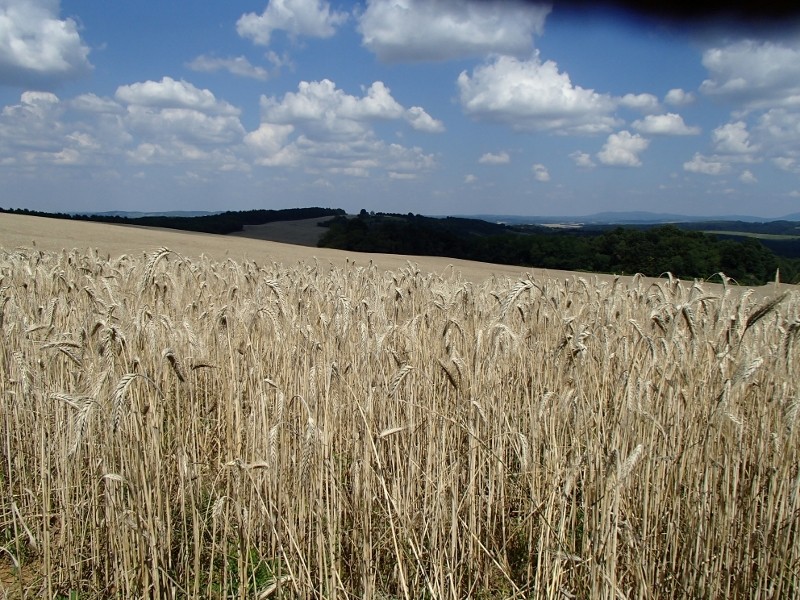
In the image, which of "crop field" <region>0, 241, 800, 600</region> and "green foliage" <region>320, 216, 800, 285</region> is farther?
"green foliage" <region>320, 216, 800, 285</region>

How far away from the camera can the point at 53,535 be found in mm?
2922

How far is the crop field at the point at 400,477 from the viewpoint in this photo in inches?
88.2

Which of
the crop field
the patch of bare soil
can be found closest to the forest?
the patch of bare soil

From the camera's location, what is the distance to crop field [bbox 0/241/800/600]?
7.35ft

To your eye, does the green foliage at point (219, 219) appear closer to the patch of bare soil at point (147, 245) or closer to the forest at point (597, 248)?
the forest at point (597, 248)

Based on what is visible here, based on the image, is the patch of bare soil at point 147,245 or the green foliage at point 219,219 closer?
the patch of bare soil at point 147,245

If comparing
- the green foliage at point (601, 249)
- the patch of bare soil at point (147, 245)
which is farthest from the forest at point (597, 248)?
the patch of bare soil at point (147, 245)

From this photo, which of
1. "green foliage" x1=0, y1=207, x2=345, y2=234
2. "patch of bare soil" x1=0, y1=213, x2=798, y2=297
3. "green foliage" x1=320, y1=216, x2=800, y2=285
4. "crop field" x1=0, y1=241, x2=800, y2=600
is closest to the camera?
"crop field" x1=0, y1=241, x2=800, y2=600

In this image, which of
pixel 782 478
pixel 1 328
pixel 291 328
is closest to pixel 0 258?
pixel 1 328

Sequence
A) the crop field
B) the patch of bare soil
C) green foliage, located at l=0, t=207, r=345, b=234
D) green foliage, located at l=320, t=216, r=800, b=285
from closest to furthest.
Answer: the crop field
the patch of bare soil
green foliage, located at l=320, t=216, r=800, b=285
green foliage, located at l=0, t=207, r=345, b=234

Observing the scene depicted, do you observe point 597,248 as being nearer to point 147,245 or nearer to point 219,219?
point 147,245

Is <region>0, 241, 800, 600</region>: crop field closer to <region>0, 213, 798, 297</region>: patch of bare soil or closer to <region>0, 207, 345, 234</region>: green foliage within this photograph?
<region>0, 213, 798, 297</region>: patch of bare soil

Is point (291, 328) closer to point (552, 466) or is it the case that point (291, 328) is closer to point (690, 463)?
point (552, 466)

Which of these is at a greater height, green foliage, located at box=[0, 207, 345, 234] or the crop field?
green foliage, located at box=[0, 207, 345, 234]
